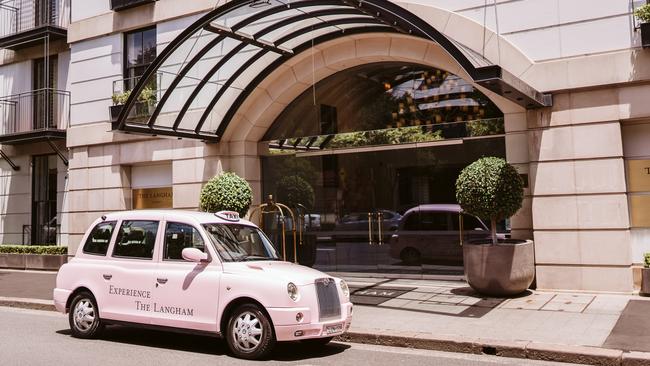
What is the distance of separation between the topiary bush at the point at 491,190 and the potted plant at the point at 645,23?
10.6ft

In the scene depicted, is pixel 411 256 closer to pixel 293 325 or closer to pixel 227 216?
pixel 227 216

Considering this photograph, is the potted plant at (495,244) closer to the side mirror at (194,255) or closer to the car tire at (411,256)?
the car tire at (411,256)

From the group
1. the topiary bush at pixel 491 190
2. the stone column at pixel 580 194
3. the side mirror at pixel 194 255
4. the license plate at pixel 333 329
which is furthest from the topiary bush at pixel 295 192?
the license plate at pixel 333 329

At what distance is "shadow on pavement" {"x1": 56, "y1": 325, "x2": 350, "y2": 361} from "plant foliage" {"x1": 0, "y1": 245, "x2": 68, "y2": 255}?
31.7ft

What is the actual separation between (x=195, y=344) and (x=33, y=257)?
12508mm

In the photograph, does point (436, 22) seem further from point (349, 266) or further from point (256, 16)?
point (349, 266)

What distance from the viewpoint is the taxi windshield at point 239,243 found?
7.60 meters

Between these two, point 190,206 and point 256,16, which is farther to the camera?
point 190,206

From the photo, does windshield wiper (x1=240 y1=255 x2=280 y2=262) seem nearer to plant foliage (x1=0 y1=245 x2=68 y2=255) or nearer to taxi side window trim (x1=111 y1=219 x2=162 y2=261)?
taxi side window trim (x1=111 y1=219 x2=162 y2=261)

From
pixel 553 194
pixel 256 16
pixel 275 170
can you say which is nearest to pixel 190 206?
pixel 275 170

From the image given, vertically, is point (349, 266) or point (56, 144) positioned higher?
point (56, 144)

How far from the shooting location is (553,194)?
10.9 metres

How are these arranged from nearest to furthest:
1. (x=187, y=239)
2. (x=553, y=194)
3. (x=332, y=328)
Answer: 1. (x=332, y=328)
2. (x=187, y=239)
3. (x=553, y=194)

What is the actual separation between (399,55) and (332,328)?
794 centimetres
